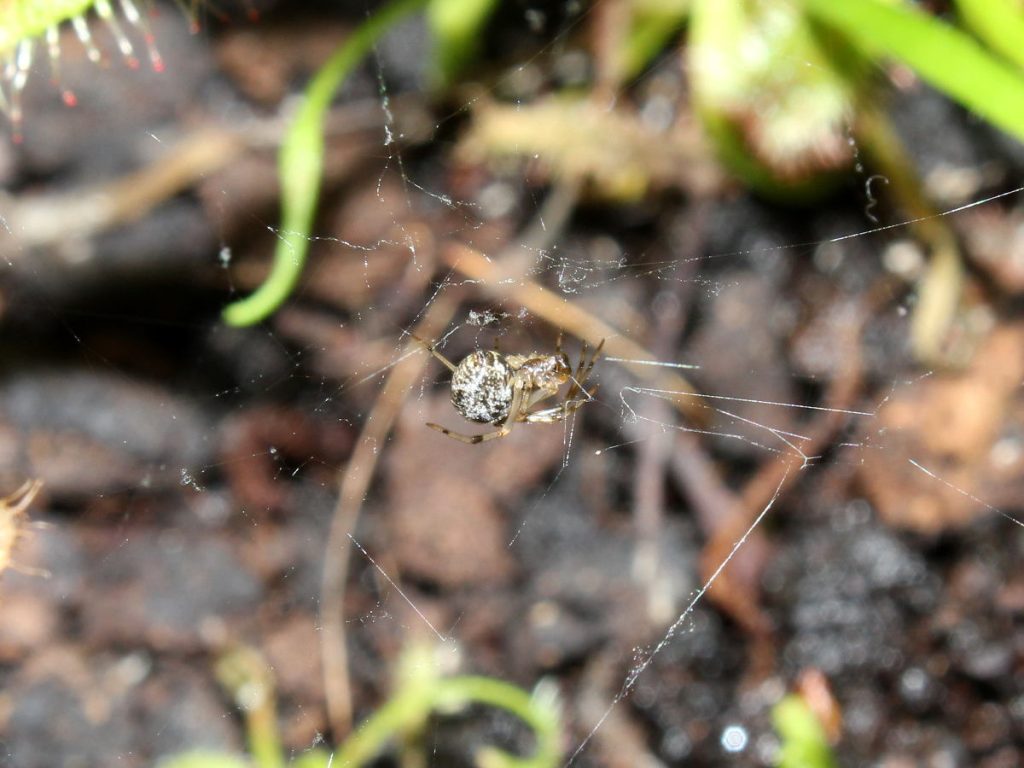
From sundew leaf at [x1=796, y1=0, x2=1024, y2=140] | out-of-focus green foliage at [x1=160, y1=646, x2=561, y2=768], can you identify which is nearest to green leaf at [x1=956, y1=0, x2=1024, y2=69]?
sundew leaf at [x1=796, y1=0, x2=1024, y2=140]

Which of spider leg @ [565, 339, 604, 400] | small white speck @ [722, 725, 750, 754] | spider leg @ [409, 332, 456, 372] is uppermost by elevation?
spider leg @ [409, 332, 456, 372]

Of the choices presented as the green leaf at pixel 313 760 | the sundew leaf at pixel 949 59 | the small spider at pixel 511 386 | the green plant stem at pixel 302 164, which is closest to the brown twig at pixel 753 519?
the small spider at pixel 511 386

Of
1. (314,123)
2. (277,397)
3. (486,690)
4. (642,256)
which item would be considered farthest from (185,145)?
(486,690)

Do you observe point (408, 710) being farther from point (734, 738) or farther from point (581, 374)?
point (581, 374)

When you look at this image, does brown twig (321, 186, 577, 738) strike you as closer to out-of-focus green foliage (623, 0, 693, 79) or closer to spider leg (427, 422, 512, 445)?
spider leg (427, 422, 512, 445)

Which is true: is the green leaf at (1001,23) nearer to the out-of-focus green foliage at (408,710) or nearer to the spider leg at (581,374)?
the spider leg at (581,374)

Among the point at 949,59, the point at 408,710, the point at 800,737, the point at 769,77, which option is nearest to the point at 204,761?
the point at 408,710
